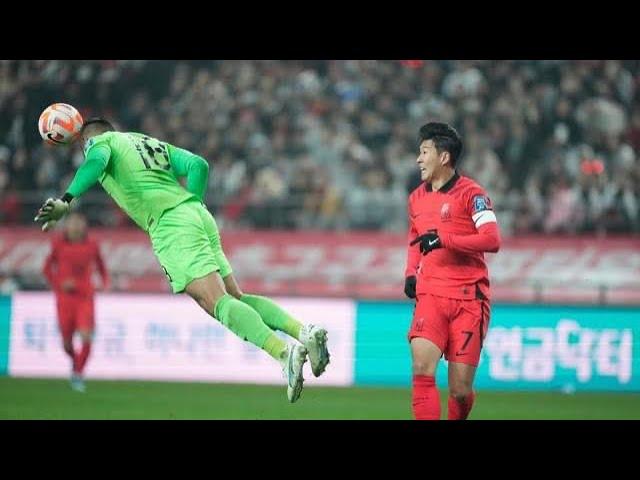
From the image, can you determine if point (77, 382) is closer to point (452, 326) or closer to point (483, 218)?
point (452, 326)

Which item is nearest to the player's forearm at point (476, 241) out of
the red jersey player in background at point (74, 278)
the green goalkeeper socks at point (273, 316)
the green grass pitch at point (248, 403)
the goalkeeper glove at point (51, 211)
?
the green goalkeeper socks at point (273, 316)

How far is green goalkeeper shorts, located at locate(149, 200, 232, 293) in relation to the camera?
9078 millimetres

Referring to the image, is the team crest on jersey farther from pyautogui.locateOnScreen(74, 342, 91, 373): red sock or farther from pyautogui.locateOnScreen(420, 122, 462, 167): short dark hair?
pyautogui.locateOnScreen(74, 342, 91, 373): red sock

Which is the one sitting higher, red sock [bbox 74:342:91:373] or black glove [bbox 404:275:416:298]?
black glove [bbox 404:275:416:298]

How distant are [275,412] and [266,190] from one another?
811cm

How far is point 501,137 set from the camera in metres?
21.0

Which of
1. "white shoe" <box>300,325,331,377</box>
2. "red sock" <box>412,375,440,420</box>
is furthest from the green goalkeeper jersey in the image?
"red sock" <box>412,375,440,420</box>

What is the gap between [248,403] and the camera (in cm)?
1369

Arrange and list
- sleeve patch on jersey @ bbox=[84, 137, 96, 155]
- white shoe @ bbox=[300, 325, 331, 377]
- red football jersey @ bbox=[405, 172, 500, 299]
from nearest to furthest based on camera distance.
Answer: white shoe @ bbox=[300, 325, 331, 377], red football jersey @ bbox=[405, 172, 500, 299], sleeve patch on jersey @ bbox=[84, 137, 96, 155]

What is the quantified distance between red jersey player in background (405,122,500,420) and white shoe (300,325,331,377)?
662 mm

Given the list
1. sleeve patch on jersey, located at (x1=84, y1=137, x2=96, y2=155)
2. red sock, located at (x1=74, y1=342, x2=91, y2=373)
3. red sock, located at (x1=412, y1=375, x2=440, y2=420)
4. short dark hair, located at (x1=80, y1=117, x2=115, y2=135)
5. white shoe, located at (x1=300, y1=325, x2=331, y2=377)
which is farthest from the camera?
red sock, located at (x1=74, y1=342, x2=91, y2=373)

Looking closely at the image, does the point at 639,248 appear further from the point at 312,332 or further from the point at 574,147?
the point at 312,332

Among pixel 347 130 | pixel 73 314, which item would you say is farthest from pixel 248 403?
pixel 347 130

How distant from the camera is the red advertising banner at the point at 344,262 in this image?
18.6 m
